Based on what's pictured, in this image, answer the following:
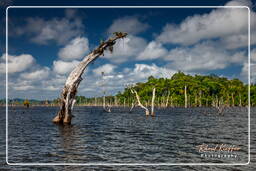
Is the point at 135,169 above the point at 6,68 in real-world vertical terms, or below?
below

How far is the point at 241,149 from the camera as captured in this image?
23719 mm

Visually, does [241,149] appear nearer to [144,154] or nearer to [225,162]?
[225,162]

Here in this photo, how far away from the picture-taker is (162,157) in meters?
20.0

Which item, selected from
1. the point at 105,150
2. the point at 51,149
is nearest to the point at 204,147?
the point at 105,150

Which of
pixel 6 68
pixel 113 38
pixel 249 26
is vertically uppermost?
pixel 113 38

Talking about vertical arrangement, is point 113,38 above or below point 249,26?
above

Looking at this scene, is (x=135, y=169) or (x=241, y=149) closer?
(x=135, y=169)

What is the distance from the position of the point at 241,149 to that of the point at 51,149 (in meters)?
15.5

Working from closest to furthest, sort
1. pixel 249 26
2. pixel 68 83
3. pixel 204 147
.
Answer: pixel 249 26
pixel 204 147
pixel 68 83

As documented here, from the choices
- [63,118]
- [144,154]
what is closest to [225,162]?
[144,154]

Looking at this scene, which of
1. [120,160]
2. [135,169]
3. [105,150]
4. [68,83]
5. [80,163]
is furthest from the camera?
[68,83]

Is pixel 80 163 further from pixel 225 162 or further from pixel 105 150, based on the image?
pixel 225 162

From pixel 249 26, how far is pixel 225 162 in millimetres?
9059

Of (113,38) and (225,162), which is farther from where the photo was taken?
(113,38)
